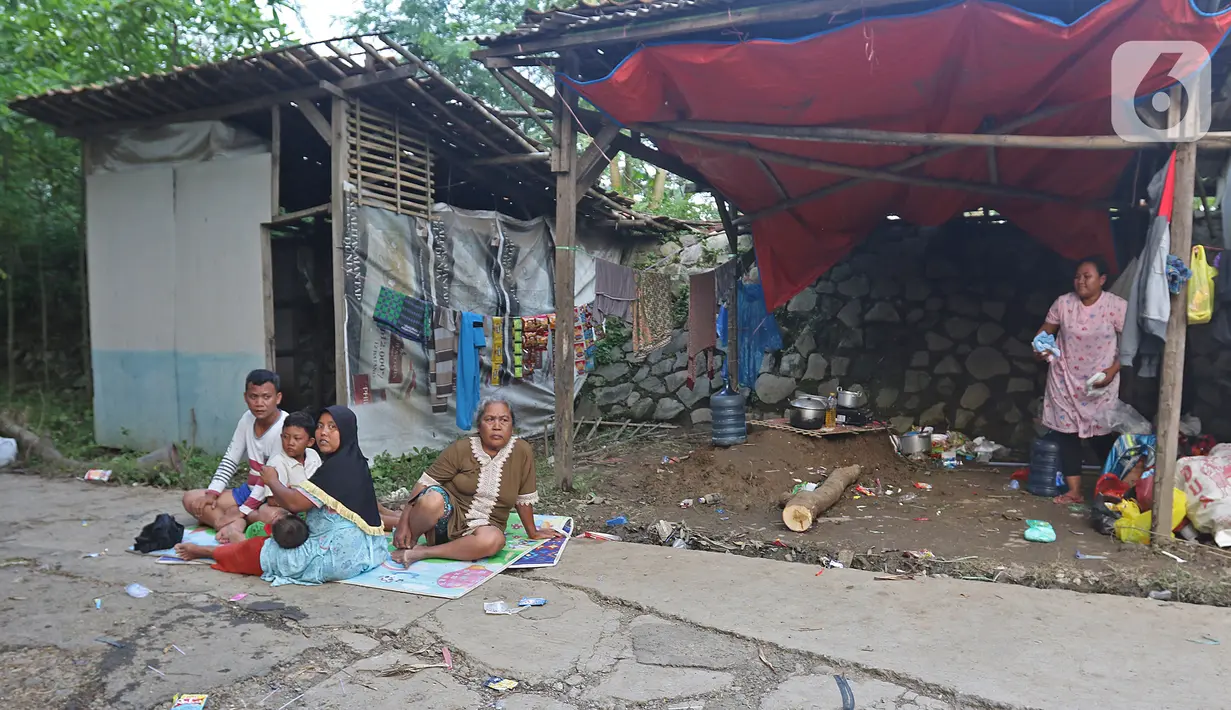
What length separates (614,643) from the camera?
10.3 ft

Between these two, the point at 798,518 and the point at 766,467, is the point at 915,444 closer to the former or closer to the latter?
the point at 766,467

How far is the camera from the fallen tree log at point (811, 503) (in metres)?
4.85

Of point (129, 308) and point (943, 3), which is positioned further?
point (129, 308)

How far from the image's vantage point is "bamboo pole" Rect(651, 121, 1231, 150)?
435cm

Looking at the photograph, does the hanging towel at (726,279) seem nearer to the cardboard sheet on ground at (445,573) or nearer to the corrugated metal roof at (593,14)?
the corrugated metal roof at (593,14)

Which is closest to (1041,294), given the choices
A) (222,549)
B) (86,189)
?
(222,549)

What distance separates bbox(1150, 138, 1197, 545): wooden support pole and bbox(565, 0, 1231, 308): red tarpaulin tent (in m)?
0.54

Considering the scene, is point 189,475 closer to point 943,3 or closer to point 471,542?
point 471,542

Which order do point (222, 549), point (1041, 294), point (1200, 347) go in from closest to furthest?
Answer: point (222, 549)
point (1200, 347)
point (1041, 294)

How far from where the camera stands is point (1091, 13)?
370 centimetres

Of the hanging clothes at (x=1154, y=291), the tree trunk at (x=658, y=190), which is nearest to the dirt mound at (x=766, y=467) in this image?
the hanging clothes at (x=1154, y=291)

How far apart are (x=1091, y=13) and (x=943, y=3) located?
68 cm

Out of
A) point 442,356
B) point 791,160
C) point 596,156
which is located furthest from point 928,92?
point 442,356

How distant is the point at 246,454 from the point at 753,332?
17.7 feet
